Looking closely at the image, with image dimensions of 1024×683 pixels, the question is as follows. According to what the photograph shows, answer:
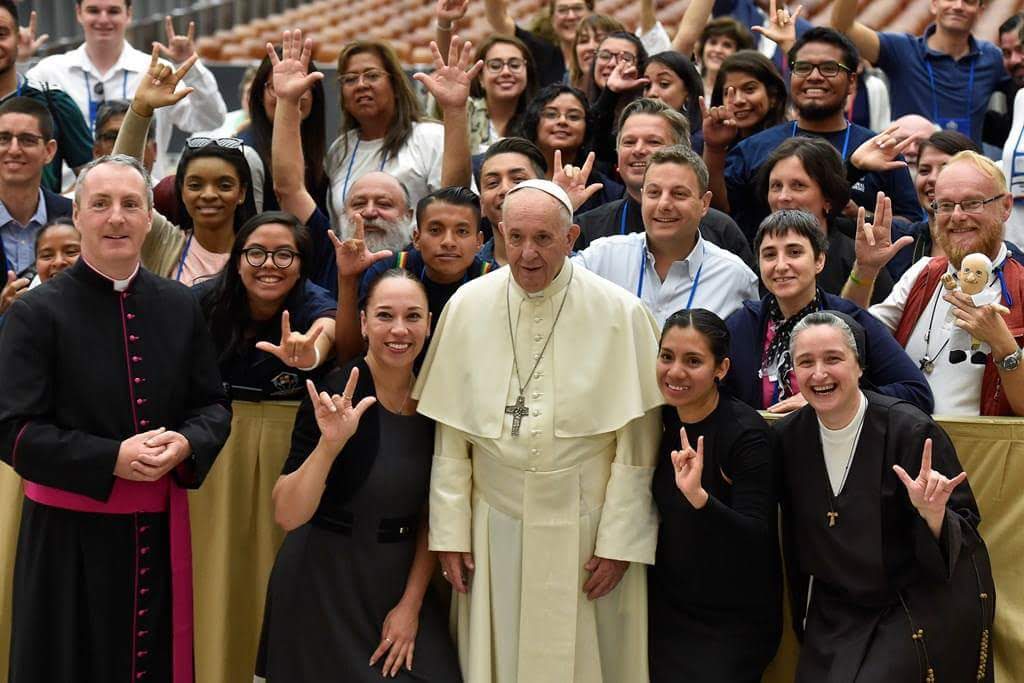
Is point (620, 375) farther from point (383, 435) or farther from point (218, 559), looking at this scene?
point (218, 559)

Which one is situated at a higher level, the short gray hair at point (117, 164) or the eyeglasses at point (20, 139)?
the eyeglasses at point (20, 139)

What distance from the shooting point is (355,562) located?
3.98 metres

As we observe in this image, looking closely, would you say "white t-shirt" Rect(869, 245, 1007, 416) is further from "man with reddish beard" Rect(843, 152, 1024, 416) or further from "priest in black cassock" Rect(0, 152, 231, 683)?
"priest in black cassock" Rect(0, 152, 231, 683)

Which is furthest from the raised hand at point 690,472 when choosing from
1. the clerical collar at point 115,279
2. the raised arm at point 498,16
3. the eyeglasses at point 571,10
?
the eyeglasses at point 571,10

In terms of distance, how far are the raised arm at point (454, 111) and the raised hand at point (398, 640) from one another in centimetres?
173

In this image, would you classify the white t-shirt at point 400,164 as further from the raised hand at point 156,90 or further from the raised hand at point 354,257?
the raised hand at point 354,257

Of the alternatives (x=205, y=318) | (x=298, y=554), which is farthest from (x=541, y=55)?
(x=298, y=554)

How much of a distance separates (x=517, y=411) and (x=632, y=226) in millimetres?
1166

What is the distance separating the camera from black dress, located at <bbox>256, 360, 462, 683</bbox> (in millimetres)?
3951

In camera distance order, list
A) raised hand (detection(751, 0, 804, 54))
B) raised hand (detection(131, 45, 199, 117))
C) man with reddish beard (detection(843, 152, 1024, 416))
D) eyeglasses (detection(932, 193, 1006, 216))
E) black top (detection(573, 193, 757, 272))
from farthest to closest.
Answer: raised hand (detection(751, 0, 804, 54))
raised hand (detection(131, 45, 199, 117))
black top (detection(573, 193, 757, 272))
eyeglasses (detection(932, 193, 1006, 216))
man with reddish beard (detection(843, 152, 1024, 416))

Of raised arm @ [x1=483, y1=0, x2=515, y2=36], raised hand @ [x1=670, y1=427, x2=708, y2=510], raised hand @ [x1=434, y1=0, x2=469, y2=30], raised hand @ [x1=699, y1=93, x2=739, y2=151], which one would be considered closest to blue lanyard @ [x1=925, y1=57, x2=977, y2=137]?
raised hand @ [x1=699, y1=93, x2=739, y2=151]

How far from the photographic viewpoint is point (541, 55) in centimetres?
695

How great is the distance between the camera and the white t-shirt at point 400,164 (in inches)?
214

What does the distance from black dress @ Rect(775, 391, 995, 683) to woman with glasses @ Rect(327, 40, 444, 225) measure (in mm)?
2191
